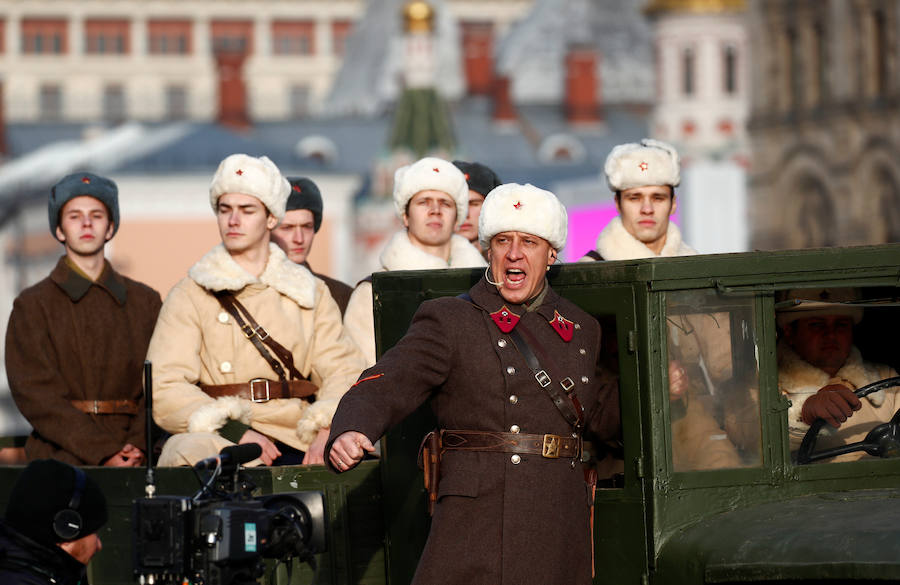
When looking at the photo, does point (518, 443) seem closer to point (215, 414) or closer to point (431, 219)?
point (215, 414)

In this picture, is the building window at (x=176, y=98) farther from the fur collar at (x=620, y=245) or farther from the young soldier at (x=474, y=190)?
the fur collar at (x=620, y=245)

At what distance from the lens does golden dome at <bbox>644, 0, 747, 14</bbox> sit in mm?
69062

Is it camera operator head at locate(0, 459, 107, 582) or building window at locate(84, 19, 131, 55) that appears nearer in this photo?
camera operator head at locate(0, 459, 107, 582)

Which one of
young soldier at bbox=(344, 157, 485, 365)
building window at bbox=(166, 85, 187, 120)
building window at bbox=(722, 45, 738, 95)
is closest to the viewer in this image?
A: young soldier at bbox=(344, 157, 485, 365)

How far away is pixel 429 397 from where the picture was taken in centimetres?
666

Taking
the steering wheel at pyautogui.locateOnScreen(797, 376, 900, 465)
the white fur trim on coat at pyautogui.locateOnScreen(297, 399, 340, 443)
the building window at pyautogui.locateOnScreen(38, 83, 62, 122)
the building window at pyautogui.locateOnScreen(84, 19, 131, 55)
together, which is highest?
the building window at pyautogui.locateOnScreen(84, 19, 131, 55)

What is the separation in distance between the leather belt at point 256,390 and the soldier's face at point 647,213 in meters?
1.41

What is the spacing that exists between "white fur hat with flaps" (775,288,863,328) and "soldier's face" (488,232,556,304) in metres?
0.73

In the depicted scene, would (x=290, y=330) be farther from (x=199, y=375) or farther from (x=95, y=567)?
(x=95, y=567)

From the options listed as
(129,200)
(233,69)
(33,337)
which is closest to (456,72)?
(233,69)

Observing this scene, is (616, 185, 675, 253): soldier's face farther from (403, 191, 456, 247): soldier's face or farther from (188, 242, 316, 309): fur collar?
(188, 242, 316, 309): fur collar

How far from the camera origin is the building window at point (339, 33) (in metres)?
122

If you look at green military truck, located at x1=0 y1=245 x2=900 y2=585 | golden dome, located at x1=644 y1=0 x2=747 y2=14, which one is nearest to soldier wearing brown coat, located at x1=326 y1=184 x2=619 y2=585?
green military truck, located at x1=0 y1=245 x2=900 y2=585

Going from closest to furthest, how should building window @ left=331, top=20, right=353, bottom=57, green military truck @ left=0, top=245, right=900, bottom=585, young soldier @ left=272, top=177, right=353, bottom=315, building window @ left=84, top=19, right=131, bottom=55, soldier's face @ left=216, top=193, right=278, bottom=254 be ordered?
green military truck @ left=0, top=245, right=900, bottom=585 → soldier's face @ left=216, top=193, right=278, bottom=254 → young soldier @ left=272, top=177, right=353, bottom=315 → building window @ left=84, top=19, right=131, bottom=55 → building window @ left=331, top=20, right=353, bottom=57
